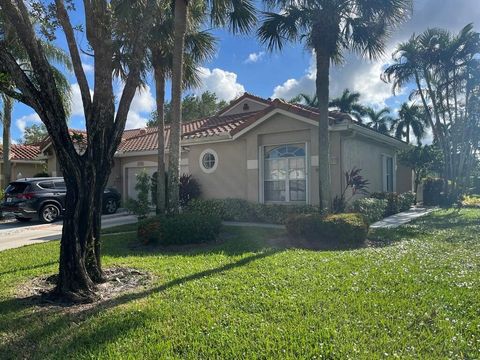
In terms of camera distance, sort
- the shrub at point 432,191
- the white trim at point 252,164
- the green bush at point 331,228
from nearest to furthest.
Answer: the green bush at point 331,228 → the white trim at point 252,164 → the shrub at point 432,191

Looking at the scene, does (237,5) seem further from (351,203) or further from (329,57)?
(351,203)

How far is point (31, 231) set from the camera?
13562mm

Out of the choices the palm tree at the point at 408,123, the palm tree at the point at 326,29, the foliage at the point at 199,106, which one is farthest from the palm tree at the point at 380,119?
the palm tree at the point at 326,29

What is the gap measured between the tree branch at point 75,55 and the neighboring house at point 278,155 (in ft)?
27.3

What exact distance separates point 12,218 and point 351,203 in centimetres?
1500

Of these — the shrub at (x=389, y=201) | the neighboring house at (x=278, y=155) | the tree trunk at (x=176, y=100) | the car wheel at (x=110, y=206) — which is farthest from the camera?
the car wheel at (x=110, y=206)

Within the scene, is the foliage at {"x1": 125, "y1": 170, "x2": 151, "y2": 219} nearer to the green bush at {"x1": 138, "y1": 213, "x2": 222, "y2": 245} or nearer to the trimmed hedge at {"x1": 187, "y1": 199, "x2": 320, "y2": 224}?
the trimmed hedge at {"x1": 187, "y1": 199, "x2": 320, "y2": 224}

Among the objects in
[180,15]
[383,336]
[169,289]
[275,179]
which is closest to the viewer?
[383,336]

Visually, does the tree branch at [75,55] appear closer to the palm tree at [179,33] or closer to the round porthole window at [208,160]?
the palm tree at [179,33]

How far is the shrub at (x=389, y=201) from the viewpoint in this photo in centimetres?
1564

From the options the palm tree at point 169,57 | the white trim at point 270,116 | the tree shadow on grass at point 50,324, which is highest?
the palm tree at point 169,57

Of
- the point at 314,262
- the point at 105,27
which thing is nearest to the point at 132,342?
the point at 314,262

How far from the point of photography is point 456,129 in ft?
72.4

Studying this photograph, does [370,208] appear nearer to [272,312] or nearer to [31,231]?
[272,312]
